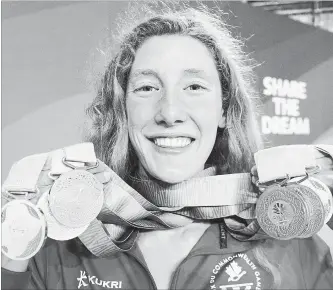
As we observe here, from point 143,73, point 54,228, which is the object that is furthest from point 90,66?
point 54,228

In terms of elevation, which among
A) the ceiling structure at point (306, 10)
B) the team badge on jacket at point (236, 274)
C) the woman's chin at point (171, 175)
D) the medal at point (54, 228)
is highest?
the ceiling structure at point (306, 10)

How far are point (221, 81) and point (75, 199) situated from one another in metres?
0.39

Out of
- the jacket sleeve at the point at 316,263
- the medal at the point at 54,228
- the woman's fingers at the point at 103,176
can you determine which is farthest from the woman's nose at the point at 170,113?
the jacket sleeve at the point at 316,263

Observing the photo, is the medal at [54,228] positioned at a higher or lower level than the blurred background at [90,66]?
lower

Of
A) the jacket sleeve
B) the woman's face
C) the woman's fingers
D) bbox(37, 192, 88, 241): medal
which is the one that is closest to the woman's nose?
the woman's face

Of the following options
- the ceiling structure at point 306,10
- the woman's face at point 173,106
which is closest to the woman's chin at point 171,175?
the woman's face at point 173,106

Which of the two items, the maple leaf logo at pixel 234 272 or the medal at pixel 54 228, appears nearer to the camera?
the medal at pixel 54 228

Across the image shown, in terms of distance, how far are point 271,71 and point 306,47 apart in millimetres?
95

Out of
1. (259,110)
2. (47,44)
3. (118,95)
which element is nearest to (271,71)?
(259,110)

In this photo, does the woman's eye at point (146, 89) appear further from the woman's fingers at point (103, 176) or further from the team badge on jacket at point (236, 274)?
the team badge on jacket at point (236, 274)

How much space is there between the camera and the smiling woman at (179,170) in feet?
3.61

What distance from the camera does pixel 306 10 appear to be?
1.18 meters

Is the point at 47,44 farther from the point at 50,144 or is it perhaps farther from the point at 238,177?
the point at 238,177

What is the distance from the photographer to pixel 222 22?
3.73 ft
